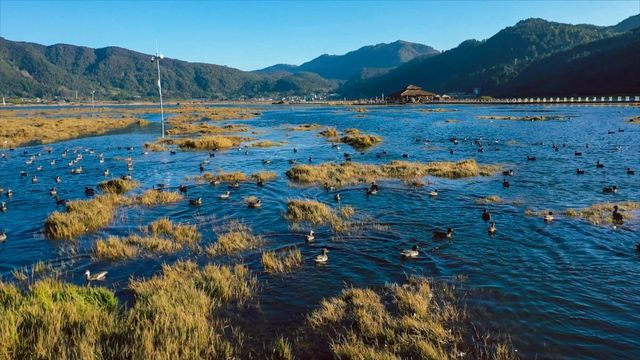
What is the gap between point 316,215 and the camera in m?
19.5

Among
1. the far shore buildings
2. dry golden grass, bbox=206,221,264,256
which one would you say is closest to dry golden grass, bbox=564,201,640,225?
dry golden grass, bbox=206,221,264,256

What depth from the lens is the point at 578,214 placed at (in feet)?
62.5

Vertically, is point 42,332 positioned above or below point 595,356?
above

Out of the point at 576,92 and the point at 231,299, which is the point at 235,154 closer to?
the point at 231,299

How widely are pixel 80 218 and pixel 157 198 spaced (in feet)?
16.9

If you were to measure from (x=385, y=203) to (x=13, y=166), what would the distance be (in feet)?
113

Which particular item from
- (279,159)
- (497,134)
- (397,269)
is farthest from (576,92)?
(397,269)

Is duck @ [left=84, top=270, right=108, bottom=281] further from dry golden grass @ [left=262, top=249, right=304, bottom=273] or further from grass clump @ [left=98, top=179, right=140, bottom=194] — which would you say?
grass clump @ [left=98, top=179, right=140, bottom=194]

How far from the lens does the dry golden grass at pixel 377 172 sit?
94.0 feet

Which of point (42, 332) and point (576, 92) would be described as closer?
point (42, 332)

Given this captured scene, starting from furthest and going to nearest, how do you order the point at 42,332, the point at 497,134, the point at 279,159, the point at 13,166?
the point at 497,134 < the point at 279,159 < the point at 13,166 < the point at 42,332

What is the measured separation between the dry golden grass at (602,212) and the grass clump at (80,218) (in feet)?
73.0

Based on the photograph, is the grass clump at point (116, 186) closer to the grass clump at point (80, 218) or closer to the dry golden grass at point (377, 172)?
the grass clump at point (80, 218)

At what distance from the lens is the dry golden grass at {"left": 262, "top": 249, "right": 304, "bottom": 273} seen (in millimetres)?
13766
